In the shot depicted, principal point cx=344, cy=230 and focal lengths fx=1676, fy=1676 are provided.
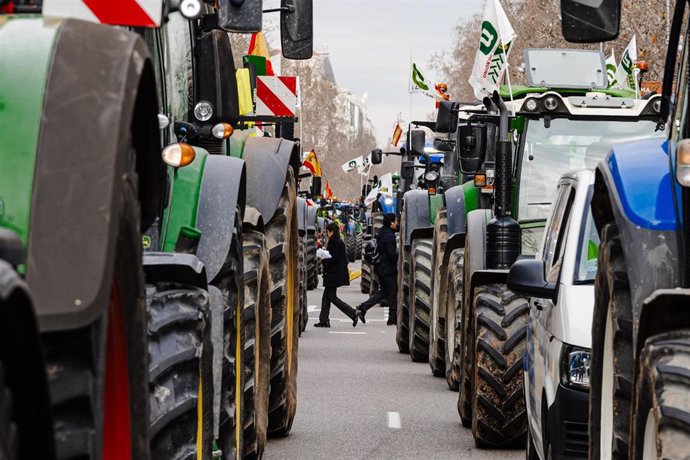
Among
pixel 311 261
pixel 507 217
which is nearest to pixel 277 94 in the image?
pixel 507 217

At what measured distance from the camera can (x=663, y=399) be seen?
422 centimetres

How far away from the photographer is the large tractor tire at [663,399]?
4082mm

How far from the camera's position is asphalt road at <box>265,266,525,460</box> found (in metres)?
11.1

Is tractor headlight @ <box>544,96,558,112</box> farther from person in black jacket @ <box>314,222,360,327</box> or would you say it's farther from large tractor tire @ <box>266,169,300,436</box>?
person in black jacket @ <box>314,222,360,327</box>

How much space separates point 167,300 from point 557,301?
280 centimetres

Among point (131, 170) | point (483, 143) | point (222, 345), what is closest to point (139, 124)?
point (131, 170)

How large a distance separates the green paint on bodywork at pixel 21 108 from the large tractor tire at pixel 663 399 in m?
1.64

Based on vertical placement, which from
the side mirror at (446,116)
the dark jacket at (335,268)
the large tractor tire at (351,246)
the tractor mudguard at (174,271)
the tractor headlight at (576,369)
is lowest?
the large tractor tire at (351,246)

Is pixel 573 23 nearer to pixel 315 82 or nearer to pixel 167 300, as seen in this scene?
pixel 167 300

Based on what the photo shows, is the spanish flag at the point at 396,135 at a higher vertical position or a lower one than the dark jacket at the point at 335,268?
higher

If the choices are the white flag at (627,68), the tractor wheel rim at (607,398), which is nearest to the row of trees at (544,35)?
the white flag at (627,68)

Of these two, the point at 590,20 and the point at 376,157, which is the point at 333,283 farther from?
the point at 590,20

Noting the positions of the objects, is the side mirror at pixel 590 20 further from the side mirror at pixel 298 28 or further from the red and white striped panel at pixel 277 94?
the red and white striped panel at pixel 277 94

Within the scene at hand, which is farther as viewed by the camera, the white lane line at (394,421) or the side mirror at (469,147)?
the side mirror at (469,147)
